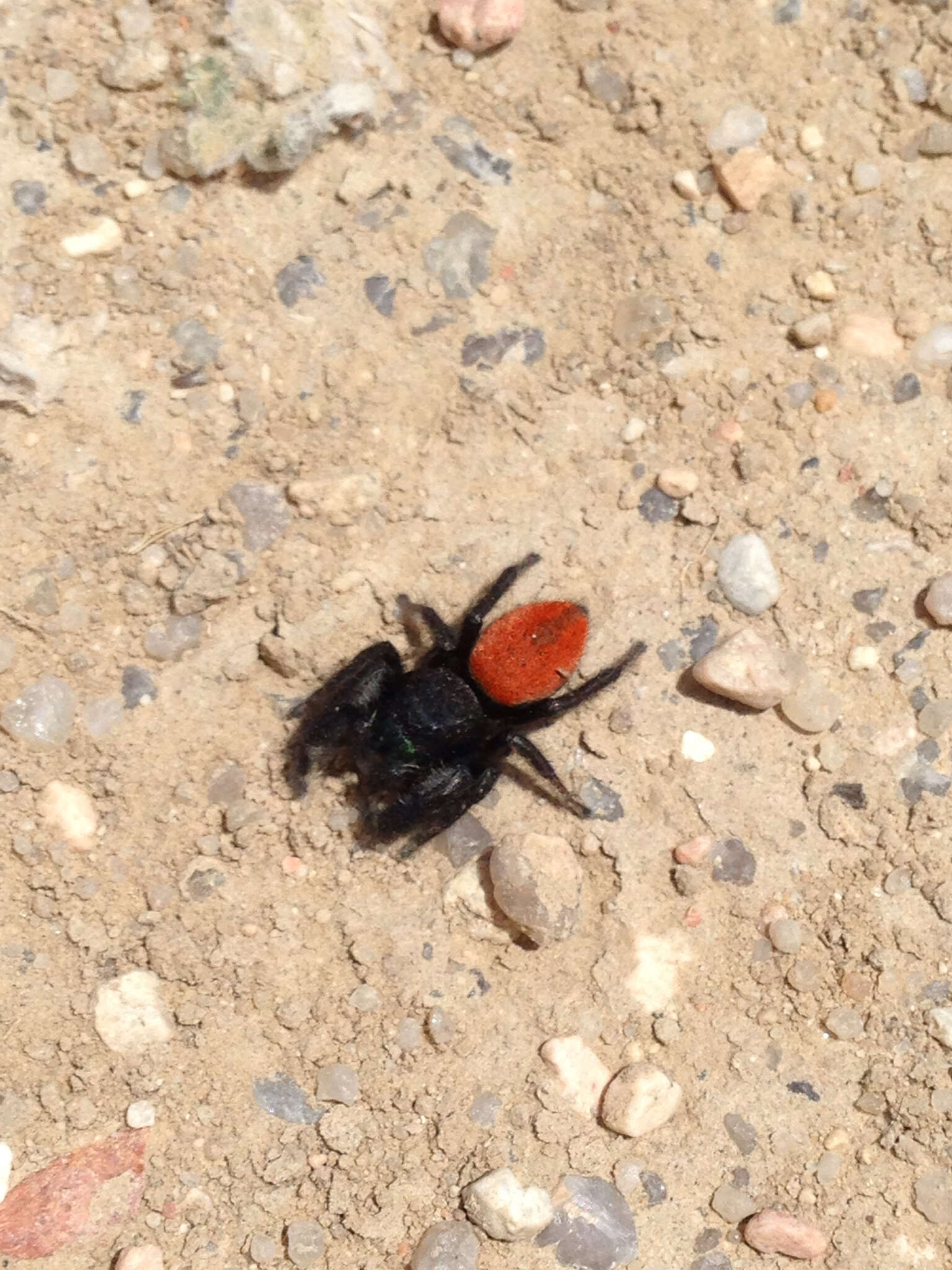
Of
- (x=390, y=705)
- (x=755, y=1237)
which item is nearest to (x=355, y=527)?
(x=390, y=705)

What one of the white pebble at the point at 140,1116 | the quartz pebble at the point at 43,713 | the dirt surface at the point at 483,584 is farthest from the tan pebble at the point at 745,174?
the white pebble at the point at 140,1116

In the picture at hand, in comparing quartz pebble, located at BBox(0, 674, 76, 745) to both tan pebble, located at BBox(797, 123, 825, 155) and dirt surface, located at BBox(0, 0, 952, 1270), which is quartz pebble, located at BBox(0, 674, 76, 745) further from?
tan pebble, located at BBox(797, 123, 825, 155)

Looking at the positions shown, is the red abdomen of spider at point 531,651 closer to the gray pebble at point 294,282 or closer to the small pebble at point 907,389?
the gray pebble at point 294,282

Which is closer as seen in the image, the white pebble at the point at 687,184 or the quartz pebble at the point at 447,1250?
the quartz pebble at the point at 447,1250

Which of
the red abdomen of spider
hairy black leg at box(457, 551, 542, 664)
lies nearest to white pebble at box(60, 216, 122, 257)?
hairy black leg at box(457, 551, 542, 664)

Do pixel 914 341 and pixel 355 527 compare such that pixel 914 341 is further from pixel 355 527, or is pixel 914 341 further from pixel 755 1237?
pixel 755 1237

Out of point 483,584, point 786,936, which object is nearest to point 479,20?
point 483,584
